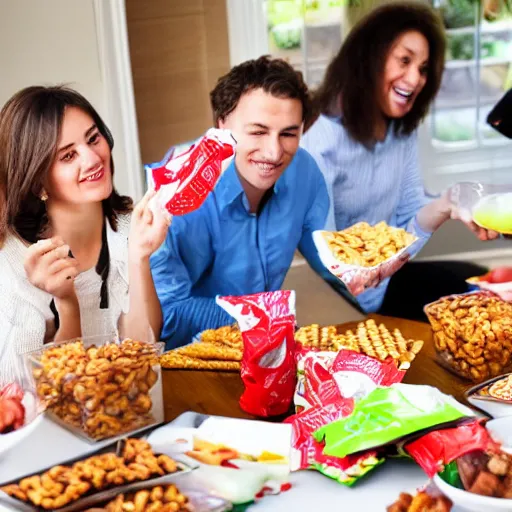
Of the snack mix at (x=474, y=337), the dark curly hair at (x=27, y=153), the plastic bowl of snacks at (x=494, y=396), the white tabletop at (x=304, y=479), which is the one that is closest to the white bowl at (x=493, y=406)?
the plastic bowl of snacks at (x=494, y=396)

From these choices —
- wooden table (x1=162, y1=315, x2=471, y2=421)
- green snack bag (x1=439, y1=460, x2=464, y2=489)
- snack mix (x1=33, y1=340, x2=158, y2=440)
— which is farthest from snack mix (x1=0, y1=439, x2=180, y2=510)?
green snack bag (x1=439, y1=460, x2=464, y2=489)

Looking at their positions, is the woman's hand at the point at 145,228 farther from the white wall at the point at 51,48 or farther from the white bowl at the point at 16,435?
the white bowl at the point at 16,435

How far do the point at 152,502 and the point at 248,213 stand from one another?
0.77 metres

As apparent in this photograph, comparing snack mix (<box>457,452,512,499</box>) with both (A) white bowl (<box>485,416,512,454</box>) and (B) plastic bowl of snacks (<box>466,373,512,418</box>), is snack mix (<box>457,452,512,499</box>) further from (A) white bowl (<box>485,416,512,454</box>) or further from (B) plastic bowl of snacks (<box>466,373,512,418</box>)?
(B) plastic bowl of snacks (<box>466,373,512,418</box>)

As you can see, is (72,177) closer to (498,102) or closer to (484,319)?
(484,319)

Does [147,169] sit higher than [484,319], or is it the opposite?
[147,169]

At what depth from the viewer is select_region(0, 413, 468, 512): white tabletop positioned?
54.1 inches

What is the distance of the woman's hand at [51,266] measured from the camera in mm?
1695

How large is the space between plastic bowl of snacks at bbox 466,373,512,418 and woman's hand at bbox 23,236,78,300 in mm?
827

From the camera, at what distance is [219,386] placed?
1778 millimetres

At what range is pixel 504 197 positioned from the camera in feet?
7.02

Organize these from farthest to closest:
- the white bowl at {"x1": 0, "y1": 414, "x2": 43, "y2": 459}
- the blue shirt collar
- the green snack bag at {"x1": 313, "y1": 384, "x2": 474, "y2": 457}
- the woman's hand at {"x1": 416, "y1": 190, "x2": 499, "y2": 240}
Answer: the woman's hand at {"x1": 416, "y1": 190, "x2": 499, "y2": 240} → the blue shirt collar → the white bowl at {"x1": 0, "y1": 414, "x2": 43, "y2": 459} → the green snack bag at {"x1": 313, "y1": 384, "x2": 474, "y2": 457}

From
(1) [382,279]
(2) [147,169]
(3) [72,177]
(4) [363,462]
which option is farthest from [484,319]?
(3) [72,177]

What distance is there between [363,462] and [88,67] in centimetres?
94
